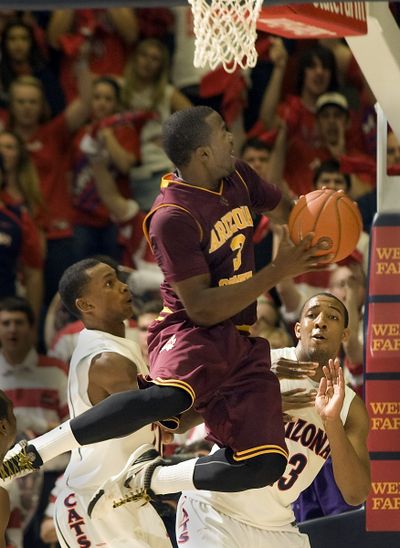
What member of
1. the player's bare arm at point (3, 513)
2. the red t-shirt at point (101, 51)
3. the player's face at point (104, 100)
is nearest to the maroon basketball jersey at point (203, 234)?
the player's bare arm at point (3, 513)

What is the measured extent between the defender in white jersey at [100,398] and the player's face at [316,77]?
3.66 metres

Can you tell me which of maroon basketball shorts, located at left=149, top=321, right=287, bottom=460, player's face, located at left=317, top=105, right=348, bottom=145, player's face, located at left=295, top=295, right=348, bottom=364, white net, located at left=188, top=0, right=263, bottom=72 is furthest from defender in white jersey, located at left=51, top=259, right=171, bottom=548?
player's face, located at left=317, top=105, right=348, bottom=145

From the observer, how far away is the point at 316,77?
33.9 feet

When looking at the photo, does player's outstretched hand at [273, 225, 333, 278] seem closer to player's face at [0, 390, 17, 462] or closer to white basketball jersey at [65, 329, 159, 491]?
white basketball jersey at [65, 329, 159, 491]

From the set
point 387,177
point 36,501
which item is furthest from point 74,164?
point 387,177

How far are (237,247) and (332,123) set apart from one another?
4113 mm

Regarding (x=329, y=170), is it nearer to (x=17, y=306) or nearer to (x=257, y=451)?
(x=17, y=306)

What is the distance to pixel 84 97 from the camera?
10.5 metres

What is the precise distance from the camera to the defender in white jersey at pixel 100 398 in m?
6.86

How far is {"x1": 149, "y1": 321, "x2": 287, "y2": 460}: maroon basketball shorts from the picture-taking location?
608 centimetres

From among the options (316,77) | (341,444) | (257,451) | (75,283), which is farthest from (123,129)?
(257,451)

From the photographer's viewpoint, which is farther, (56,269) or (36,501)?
(56,269)

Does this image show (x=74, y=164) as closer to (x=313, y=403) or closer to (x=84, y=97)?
(x=84, y=97)

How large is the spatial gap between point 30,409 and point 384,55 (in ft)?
10.9
